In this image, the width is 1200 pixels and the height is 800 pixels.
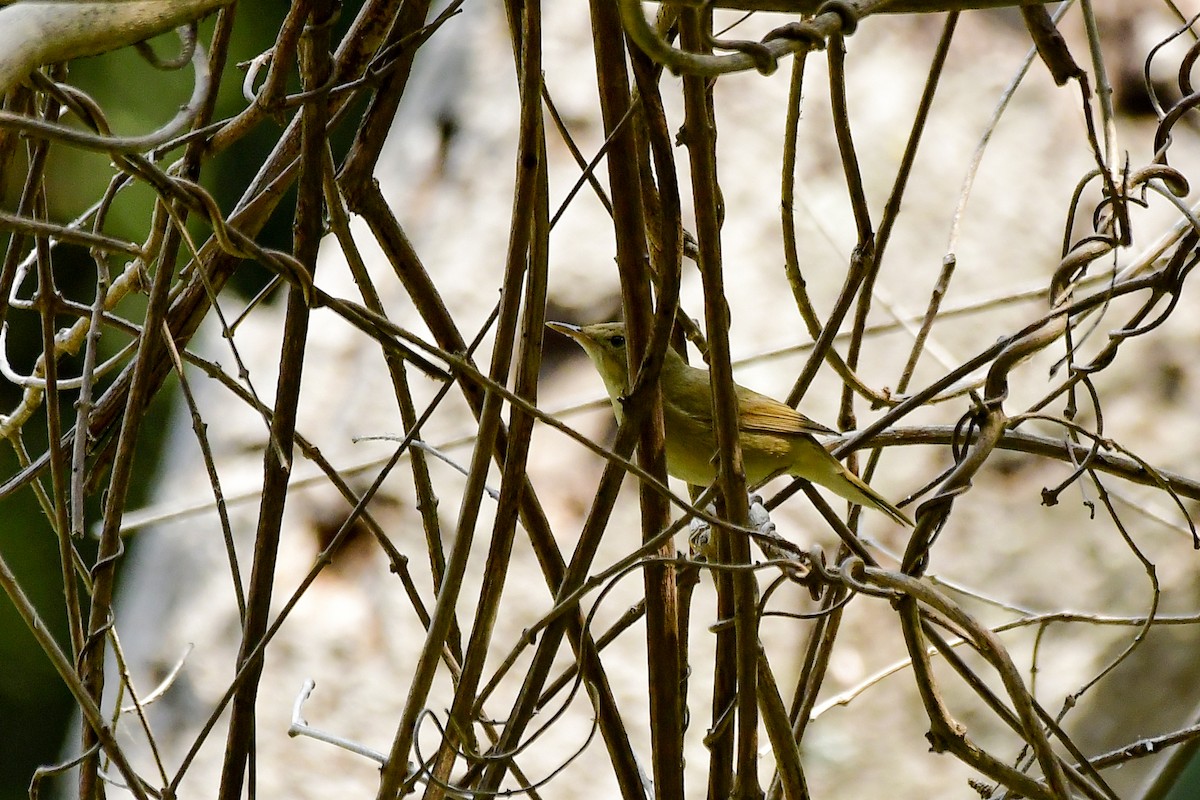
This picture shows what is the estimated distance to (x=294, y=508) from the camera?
410 centimetres

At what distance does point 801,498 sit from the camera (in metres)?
4.18

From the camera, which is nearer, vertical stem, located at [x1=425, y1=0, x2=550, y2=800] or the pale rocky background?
vertical stem, located at [x1=425, y1=0, x2=550, y2=800]

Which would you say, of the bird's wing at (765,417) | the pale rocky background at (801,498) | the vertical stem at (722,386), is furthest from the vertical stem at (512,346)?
the pale rocky background at (801,498)

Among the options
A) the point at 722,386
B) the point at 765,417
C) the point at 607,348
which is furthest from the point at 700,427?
the point at 722,386

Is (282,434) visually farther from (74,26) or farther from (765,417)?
(765,417)

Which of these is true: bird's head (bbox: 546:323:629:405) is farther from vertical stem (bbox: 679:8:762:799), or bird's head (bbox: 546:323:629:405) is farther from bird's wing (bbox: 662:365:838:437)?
vertical stem (bbox: 679:8:762:799)

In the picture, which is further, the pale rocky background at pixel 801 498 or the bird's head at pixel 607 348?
the pale rocky background at pixel 801 498

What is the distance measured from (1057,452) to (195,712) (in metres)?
3.69

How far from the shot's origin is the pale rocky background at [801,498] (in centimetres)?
408

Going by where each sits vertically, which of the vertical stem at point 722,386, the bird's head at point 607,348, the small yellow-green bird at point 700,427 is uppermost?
the bird's head at point 607,348

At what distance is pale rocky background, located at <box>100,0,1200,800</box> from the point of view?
13.4 feet

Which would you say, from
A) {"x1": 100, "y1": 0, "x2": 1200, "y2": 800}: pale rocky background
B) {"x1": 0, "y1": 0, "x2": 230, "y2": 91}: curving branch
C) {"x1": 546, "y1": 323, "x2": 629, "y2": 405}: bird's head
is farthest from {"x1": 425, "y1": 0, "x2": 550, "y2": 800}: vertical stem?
{"x1": 100, "y1": 0, "x2": 1200, "y2": 800}: pale rocky background

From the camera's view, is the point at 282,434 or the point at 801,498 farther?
the point at 801,498

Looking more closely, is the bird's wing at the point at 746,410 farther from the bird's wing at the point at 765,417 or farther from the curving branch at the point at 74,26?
the curving branch at the point at 74,26
